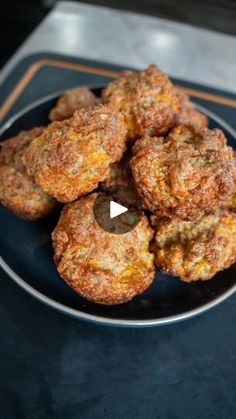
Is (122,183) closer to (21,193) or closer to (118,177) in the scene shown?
(118,177)

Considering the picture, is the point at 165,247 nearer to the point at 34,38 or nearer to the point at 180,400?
the point at 180,400

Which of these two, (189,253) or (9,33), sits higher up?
(9,33)

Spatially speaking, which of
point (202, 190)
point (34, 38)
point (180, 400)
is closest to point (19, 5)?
point (34, 38)

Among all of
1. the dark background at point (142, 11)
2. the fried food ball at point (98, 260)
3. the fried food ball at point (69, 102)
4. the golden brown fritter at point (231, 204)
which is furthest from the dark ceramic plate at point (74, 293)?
the dark background at point (142, 11)

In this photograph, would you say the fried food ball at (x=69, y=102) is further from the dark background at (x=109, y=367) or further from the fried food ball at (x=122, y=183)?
the dark background at (x=109, y=367)

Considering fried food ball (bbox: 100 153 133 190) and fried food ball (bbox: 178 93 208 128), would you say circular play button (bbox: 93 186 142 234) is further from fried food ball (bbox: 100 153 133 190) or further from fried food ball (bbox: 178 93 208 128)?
fried food ball (bbox: 178 93 208 128)

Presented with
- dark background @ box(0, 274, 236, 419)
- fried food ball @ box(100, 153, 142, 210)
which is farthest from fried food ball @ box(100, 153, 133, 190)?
dark background @ box(0, 274, 236, 419)

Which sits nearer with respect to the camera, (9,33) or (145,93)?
(145,93)

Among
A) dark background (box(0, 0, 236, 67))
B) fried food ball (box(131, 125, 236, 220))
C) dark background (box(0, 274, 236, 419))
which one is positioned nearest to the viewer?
fried food ball (box(131, 125, 236, 220))
